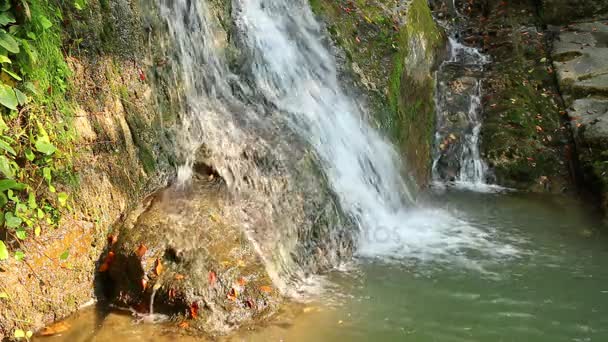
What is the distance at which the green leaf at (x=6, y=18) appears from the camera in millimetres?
3391

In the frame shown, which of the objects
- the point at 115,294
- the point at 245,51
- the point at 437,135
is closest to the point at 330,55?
the point at 245,51

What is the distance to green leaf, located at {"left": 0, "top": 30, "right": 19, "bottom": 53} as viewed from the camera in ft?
11.0

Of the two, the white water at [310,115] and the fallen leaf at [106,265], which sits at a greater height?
the white water at [310,115]

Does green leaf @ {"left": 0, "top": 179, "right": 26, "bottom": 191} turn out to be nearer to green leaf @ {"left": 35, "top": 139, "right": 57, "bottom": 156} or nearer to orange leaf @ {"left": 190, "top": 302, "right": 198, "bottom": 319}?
green leaf @ {"left": 35, "top": 139, "right": 57, "bottom": 156}

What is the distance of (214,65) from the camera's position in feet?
17.8

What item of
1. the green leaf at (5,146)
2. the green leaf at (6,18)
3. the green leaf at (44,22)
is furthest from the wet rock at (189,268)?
the green leaf at (6,18)

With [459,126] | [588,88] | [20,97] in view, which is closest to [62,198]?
[20,97]

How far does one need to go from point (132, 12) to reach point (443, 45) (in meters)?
6.30

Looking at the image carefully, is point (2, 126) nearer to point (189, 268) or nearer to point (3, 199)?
point (3, 199)

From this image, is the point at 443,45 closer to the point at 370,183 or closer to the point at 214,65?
the point at 370,183

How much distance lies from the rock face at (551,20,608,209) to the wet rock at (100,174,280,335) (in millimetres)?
4658

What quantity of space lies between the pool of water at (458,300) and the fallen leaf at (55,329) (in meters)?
0.03

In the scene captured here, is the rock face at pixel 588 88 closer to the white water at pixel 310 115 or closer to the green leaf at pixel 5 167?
the white water at pixel 310 115

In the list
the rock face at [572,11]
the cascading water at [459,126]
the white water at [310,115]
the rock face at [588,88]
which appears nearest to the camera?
the white water at [310,115]
